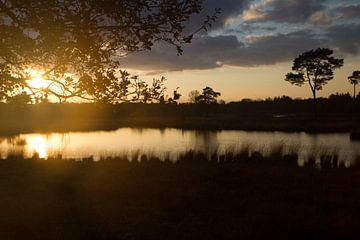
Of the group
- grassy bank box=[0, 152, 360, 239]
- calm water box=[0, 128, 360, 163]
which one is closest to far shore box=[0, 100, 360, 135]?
grassy bank box=[0, 152, 360, 239]

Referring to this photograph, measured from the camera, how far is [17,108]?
7.80 meters

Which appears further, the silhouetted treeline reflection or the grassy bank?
the silhouetted treeline reflection

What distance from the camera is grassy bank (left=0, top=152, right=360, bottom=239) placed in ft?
27.2

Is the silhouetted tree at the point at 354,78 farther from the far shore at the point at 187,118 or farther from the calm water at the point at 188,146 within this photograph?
the calm water at the point at 188,146

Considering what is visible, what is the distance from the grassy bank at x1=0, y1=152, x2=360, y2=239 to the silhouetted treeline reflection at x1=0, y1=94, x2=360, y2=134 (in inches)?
689

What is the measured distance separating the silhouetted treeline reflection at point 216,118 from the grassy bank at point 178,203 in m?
17.5

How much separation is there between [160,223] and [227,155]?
13.5 m

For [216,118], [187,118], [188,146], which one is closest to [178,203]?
[188,146]

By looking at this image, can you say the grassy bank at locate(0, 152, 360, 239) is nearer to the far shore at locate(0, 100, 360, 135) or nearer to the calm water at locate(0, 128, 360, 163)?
the far shore at locate(0, 100, 360, 135)

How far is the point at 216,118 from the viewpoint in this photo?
78625 mm

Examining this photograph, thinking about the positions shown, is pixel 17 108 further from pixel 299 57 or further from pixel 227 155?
pixel 299 57

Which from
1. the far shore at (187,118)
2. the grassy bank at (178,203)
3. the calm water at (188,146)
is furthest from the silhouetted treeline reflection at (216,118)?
the grassy bank at (178,203)

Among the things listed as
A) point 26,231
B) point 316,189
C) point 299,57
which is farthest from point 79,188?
point 299,57

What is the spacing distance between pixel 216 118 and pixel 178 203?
68350mm
